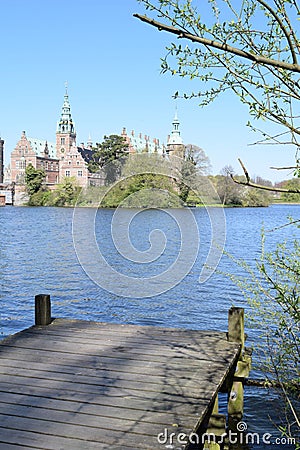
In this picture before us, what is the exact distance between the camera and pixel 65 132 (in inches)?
4242

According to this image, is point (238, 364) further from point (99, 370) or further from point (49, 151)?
point (49, 151)

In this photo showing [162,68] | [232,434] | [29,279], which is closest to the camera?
[162,68]

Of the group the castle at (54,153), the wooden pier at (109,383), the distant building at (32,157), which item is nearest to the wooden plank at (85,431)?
the wooden pier at (109,383)

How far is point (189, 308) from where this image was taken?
511 inches

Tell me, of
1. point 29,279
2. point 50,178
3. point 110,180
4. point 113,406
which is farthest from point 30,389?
point 50,178

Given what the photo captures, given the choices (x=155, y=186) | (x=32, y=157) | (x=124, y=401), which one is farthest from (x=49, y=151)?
(x=124, y=401)

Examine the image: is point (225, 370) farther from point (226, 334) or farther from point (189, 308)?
point (189, 308)

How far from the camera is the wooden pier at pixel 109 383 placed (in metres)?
3.19

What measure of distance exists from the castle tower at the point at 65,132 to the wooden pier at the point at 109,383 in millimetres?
103118

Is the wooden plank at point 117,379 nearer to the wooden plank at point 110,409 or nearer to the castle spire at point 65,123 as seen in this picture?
the wooden plank at point 110,409

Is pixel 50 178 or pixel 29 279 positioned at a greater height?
pixel 50 178

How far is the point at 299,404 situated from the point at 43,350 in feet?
11.4

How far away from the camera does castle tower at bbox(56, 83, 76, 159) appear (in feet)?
351

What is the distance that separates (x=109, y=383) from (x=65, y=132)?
106692mm
